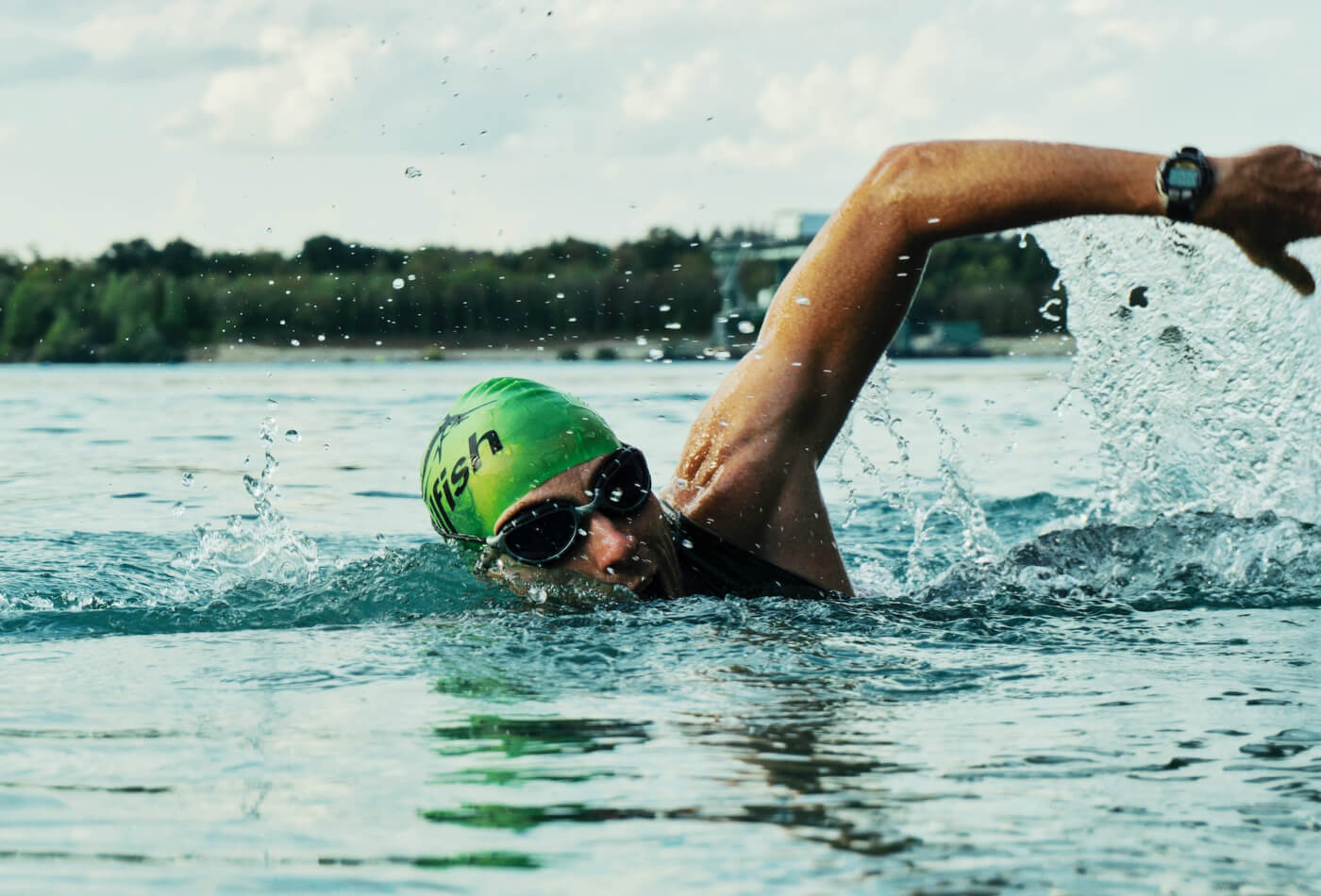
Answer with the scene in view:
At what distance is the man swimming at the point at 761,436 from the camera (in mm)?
3459

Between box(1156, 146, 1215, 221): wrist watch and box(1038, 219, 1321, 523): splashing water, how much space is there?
1.77 m

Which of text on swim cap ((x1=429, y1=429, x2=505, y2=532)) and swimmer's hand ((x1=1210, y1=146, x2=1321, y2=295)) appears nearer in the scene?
swimmer's hand ((x1=1210, y1=146, x2=1321, y2=295))

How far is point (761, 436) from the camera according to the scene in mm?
4152

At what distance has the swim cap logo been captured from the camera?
406 cm

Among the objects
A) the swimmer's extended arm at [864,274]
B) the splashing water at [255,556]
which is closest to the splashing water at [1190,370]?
the swimmer's extended arm at [864,274]

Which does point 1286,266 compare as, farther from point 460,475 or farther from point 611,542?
point 460,475

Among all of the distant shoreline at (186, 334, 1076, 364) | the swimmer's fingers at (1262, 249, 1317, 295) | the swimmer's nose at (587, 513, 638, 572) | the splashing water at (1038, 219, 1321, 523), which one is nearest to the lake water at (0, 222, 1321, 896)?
the splashing water at (1038, 219, 1321, 523)

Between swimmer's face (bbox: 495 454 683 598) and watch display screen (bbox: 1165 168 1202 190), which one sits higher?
watch display screen (bbox: 1165 168 1202 190)

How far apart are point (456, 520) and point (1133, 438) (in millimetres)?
3061

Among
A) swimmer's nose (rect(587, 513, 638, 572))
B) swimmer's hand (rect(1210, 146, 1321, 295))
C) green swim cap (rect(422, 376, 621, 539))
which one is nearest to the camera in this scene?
swimmer's hand (rect(1210, 146, 1321, 295))

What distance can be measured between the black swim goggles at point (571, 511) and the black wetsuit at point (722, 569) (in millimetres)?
283

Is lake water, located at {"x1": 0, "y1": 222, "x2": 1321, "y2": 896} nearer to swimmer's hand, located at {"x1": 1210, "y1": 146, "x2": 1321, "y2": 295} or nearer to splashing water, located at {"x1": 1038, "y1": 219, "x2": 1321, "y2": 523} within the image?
splashing water, located at {"x1": 1038, "y1": 219, "x2": 1321, "y2": 523}

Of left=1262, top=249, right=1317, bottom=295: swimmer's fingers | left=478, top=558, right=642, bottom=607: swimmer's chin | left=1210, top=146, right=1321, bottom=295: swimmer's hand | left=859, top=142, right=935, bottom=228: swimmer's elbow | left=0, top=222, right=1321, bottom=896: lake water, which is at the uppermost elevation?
left=859, top=142, right=935, bottom=228: swimmer's elbow

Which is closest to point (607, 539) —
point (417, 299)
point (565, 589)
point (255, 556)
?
point (565, 589)
